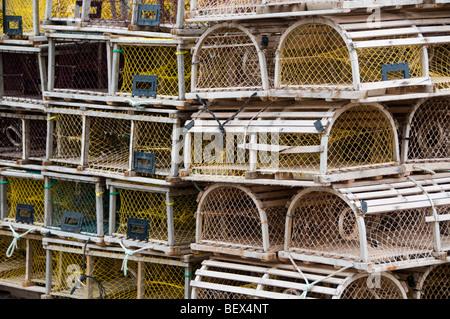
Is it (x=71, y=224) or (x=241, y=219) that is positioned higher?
(x=241, y=219)

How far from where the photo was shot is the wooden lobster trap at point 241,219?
838cm

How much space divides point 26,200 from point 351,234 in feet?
13.9

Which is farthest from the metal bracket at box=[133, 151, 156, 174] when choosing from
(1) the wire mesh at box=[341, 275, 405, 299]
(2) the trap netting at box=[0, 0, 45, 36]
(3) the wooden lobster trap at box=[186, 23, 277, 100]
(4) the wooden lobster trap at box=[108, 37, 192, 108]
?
(1) the wire mesh at box=[341, 275, 405, 299]

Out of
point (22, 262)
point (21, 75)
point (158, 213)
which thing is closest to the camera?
point (158, 213)

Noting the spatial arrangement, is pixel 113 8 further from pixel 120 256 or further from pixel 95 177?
pixel 120 256

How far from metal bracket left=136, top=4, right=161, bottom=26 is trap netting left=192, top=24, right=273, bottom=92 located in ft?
2.18

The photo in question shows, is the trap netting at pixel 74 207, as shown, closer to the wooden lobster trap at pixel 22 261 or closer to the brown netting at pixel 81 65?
the wooden lobster trap at pixel 22 261

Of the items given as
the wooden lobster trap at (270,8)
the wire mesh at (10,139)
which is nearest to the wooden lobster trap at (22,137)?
the wire mesh at (10,139)

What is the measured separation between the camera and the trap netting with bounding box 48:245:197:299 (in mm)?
9484

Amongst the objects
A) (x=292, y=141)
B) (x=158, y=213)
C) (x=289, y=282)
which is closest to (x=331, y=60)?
(x=292, y=141)

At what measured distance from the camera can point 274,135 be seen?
8.20 m

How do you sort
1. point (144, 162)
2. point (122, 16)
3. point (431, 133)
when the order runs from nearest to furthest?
point (431, 133)
point (144, 162)
point (122, 16)

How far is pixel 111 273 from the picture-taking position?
1022cm

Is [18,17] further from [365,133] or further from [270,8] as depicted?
[365,133]
